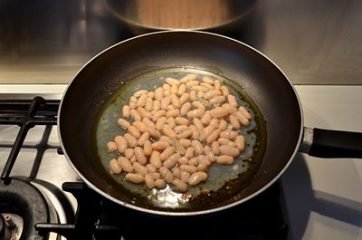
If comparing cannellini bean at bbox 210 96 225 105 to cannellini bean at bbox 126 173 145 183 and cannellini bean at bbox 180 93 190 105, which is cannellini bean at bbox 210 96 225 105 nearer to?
cannellini bean at bbox 180 93 190 105

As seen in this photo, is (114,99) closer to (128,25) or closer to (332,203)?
(128,25)

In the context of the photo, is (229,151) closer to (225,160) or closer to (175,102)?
(225,160)

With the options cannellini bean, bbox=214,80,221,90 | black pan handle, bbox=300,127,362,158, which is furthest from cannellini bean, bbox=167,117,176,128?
black pan handle, bbox=300,127,362,158

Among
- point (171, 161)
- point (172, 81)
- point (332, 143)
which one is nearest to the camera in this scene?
point (332, 143)

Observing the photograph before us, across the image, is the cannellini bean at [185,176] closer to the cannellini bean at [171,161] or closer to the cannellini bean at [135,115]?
the cannellini bean at [171,161]

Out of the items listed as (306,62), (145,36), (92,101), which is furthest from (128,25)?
(306,62)

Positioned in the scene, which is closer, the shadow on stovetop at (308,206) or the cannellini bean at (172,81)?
the shadow on stovetop at (308,206)

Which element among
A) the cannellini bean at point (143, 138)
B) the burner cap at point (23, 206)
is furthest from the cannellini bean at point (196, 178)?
Answer: the burner cap at point (23, 206)

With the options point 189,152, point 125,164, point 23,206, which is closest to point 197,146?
point 189,152
